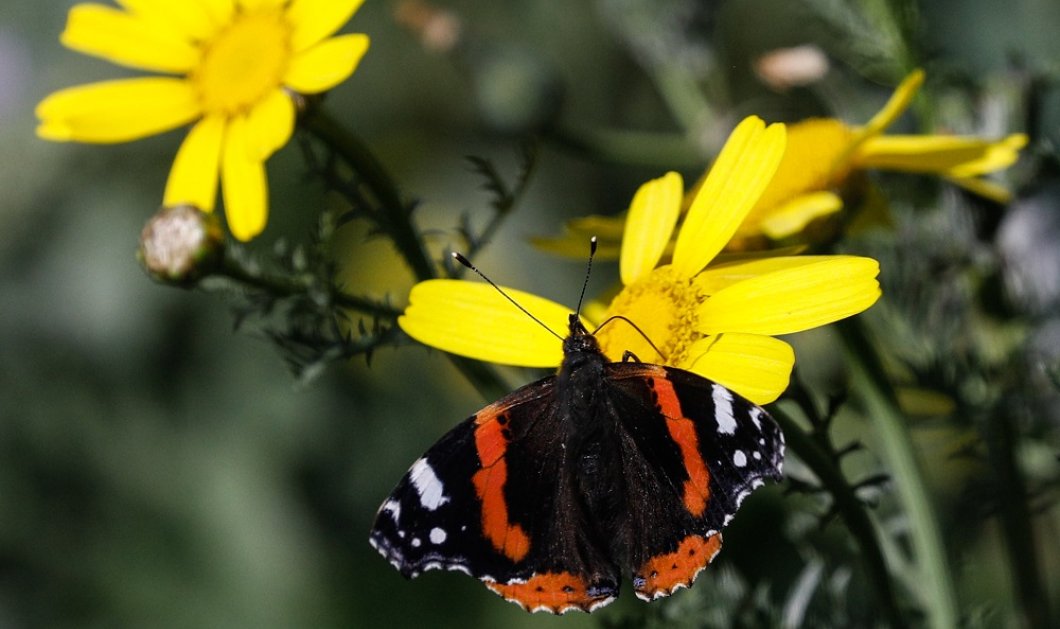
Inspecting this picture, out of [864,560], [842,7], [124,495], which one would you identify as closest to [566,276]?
[124,495]

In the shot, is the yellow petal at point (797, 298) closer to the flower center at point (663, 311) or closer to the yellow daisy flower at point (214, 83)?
the flower center at point (663, 311)

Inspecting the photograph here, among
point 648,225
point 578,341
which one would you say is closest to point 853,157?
point 648,225

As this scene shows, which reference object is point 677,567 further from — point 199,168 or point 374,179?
point 199,168

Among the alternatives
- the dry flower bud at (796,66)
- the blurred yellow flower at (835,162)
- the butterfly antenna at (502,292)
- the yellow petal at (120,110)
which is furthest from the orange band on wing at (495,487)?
the dry flower bud at (796,66)

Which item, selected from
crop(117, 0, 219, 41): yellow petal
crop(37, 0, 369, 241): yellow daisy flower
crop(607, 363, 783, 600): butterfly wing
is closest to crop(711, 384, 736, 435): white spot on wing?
crop(607, 363, 783, 600): butterfly wing

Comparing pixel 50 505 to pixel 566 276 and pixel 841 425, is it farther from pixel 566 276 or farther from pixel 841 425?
pixel 841 425

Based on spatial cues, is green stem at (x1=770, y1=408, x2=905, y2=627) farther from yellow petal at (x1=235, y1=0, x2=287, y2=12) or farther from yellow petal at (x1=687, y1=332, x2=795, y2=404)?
yellow petal at (x1=235, y1=0, x2=287, y2=12)

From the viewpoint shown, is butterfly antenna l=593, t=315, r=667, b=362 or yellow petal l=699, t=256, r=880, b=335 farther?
butterfly antenna l=593, t=315, r=667, b=362
